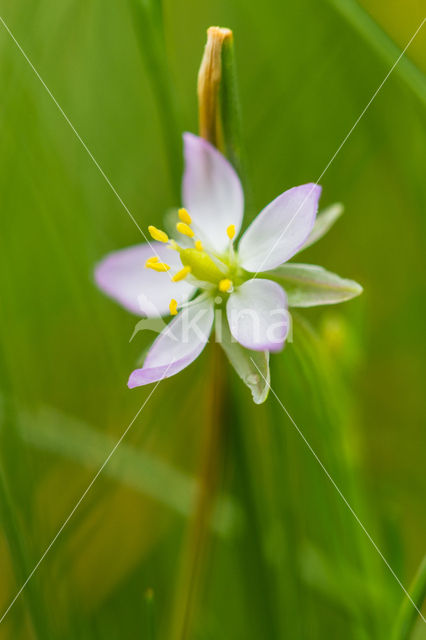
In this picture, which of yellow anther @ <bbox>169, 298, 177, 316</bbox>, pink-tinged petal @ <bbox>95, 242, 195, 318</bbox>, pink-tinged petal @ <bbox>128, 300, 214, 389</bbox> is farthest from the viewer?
pink-tinged petal @ <bbox>95, 242, 195, 318</bbox>

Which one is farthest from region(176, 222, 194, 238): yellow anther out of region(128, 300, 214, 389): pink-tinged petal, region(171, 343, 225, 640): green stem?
region(171, 343, 225, 640): green stem

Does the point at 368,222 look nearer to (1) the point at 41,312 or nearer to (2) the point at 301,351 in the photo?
(1) the point at 41,312

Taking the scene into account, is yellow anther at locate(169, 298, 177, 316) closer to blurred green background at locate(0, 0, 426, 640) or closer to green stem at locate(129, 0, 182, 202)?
blurred green background at locate(0, 0, 426, 640)

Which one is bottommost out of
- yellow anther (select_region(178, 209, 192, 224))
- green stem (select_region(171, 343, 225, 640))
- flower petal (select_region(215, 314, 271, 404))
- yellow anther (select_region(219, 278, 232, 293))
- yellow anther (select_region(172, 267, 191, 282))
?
green stem (select_region(171, 343, 225, 640))

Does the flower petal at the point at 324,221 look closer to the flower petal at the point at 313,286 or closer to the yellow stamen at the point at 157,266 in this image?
the flower petal at the point at 313,286

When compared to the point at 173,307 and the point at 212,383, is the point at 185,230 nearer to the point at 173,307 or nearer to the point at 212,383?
the point at 173,307

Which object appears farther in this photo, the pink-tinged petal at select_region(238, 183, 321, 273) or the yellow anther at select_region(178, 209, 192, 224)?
the yellow anther at select_region(178, 209, 192, 224)

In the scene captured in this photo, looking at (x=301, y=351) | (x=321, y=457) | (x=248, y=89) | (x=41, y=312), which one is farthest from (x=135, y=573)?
(x=248, y=89)
